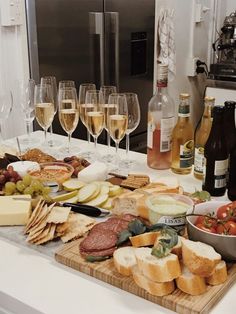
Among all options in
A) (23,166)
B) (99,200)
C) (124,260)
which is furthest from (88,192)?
(124,260)

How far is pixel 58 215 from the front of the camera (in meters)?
1.08

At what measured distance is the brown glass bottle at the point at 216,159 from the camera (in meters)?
1.25

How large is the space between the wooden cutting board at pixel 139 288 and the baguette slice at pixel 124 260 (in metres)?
0.02

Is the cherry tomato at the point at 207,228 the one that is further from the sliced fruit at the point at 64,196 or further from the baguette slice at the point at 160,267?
the sliced fruit at the point at 64,196

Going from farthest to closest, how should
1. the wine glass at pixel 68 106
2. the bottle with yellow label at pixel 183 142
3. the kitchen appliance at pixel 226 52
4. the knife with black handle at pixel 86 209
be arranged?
the kitchen appliance at pixel 226 52, the wine glass at pixel 68 106, the bottle with yellow label at pixel 183 142, the knife with black handle at pixel 86 209

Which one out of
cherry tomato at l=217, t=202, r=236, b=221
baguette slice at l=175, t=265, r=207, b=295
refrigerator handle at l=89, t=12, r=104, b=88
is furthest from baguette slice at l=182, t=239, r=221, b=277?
refrigerator handle at l=89, t=12, r=104, b=88

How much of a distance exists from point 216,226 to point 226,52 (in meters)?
2.36

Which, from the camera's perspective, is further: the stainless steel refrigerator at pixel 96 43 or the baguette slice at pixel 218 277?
the stainless steel refrigerator at pixel 96 43

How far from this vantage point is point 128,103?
1.47m

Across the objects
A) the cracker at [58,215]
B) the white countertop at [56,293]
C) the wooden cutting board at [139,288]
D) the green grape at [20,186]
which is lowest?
the white countertop at [56,293]

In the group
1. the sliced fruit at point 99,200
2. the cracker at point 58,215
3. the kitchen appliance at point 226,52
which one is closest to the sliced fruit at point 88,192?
the sliced fruit at point 99,200

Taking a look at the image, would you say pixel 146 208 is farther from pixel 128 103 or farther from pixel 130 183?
pixel 128 103

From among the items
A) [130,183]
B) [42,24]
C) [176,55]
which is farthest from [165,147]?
[176,55]

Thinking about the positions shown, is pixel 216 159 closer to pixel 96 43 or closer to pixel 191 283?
pixel 191 283
